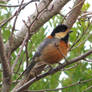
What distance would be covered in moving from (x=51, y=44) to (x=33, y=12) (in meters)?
1.18

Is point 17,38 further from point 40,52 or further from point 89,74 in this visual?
point 89,74

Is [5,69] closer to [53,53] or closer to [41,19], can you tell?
[53,53]

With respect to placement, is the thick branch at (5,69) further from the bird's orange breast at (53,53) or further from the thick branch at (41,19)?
the thick branch at (41,19)

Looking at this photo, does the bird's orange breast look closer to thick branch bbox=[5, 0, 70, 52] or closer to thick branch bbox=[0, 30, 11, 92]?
thick branch bbox=[0, 30, 11, 92]

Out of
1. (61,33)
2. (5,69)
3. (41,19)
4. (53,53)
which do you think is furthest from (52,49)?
(41,19)

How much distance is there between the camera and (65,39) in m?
2.88

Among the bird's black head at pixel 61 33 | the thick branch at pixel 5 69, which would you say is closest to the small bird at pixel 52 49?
the bird's black head at pixel 61 33

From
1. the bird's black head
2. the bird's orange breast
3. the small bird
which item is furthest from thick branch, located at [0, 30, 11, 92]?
the bird's black head

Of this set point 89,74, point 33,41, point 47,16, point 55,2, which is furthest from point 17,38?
point 89,74

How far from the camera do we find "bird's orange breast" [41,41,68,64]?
2637 millimetres

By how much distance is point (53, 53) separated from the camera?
8.67 feet

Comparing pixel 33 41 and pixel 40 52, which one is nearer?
pixel 40 52

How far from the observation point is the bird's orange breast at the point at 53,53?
2637 millimetres

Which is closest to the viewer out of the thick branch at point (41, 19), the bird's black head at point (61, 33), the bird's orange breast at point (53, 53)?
the bird's orange breast at point (53, 53)
